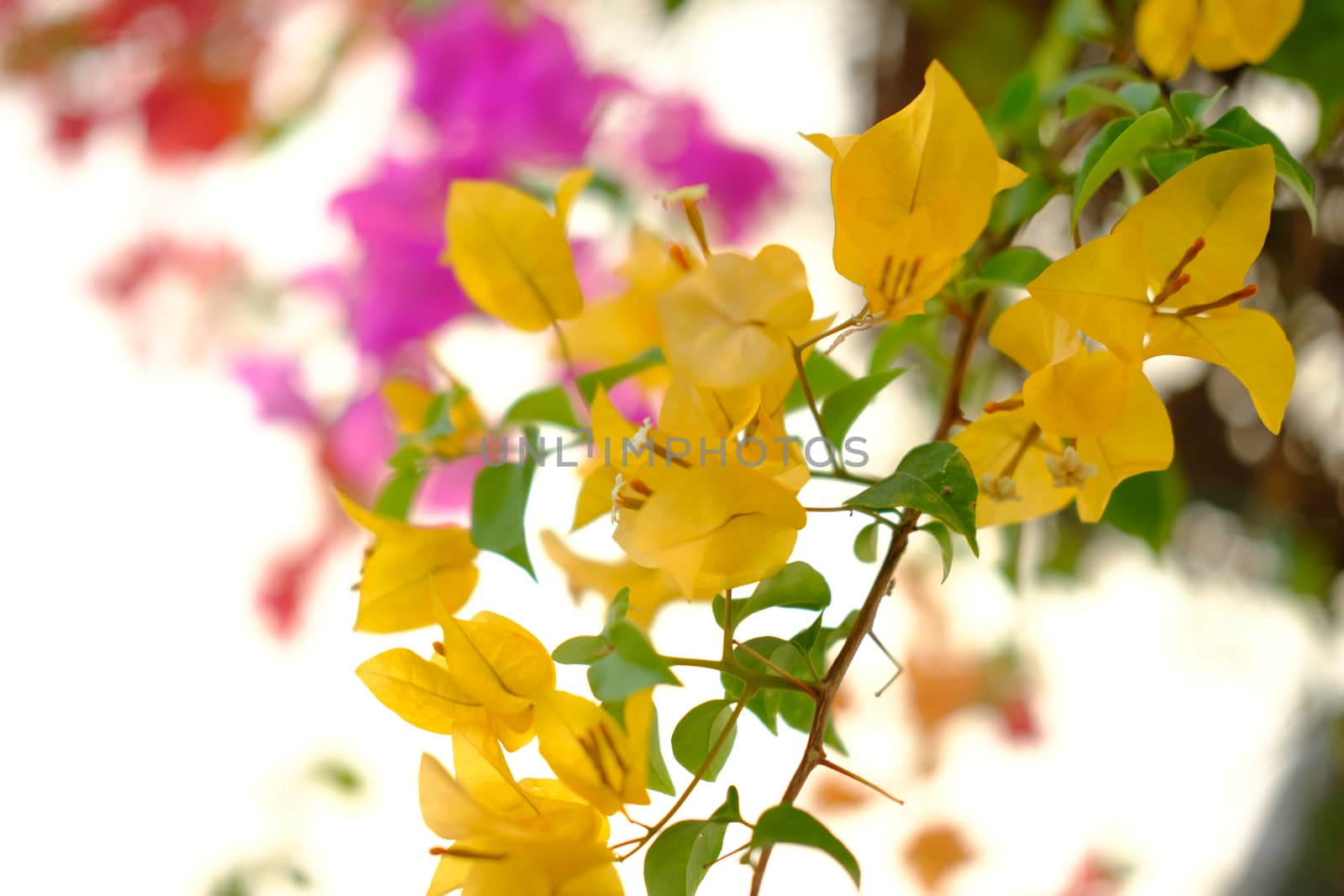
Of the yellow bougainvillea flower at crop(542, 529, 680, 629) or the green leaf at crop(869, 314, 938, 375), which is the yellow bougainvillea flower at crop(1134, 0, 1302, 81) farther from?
the yellow bougainvillea flower at crop(542, 529, 680, 629)

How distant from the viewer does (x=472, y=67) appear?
0.59 m

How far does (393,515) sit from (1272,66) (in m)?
0.31

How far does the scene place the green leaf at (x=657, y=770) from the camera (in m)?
0.22

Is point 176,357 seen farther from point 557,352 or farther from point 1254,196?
point 1254,196

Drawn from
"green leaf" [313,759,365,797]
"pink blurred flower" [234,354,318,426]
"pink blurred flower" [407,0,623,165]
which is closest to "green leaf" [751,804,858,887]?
"pink blurred flower" [407,0,623,165]

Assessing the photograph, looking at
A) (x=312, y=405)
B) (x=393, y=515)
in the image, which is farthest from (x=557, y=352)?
(x=312, y=405)

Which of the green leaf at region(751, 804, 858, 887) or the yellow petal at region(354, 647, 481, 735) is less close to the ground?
the yellow petal at region(354, 647, 481, 735)

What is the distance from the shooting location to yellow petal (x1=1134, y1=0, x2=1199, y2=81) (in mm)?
274

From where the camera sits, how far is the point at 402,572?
0.90 ft

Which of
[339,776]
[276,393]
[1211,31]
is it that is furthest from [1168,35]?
[339,776]

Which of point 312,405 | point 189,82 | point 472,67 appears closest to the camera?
point 472,67

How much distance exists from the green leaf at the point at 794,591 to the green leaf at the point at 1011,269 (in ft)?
0.27

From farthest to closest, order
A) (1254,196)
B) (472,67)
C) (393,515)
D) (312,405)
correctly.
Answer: (312,405) → (472,67) → (393,515) → (1254,196)

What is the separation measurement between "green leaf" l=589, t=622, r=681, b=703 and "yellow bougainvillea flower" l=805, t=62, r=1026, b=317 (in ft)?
0.28
